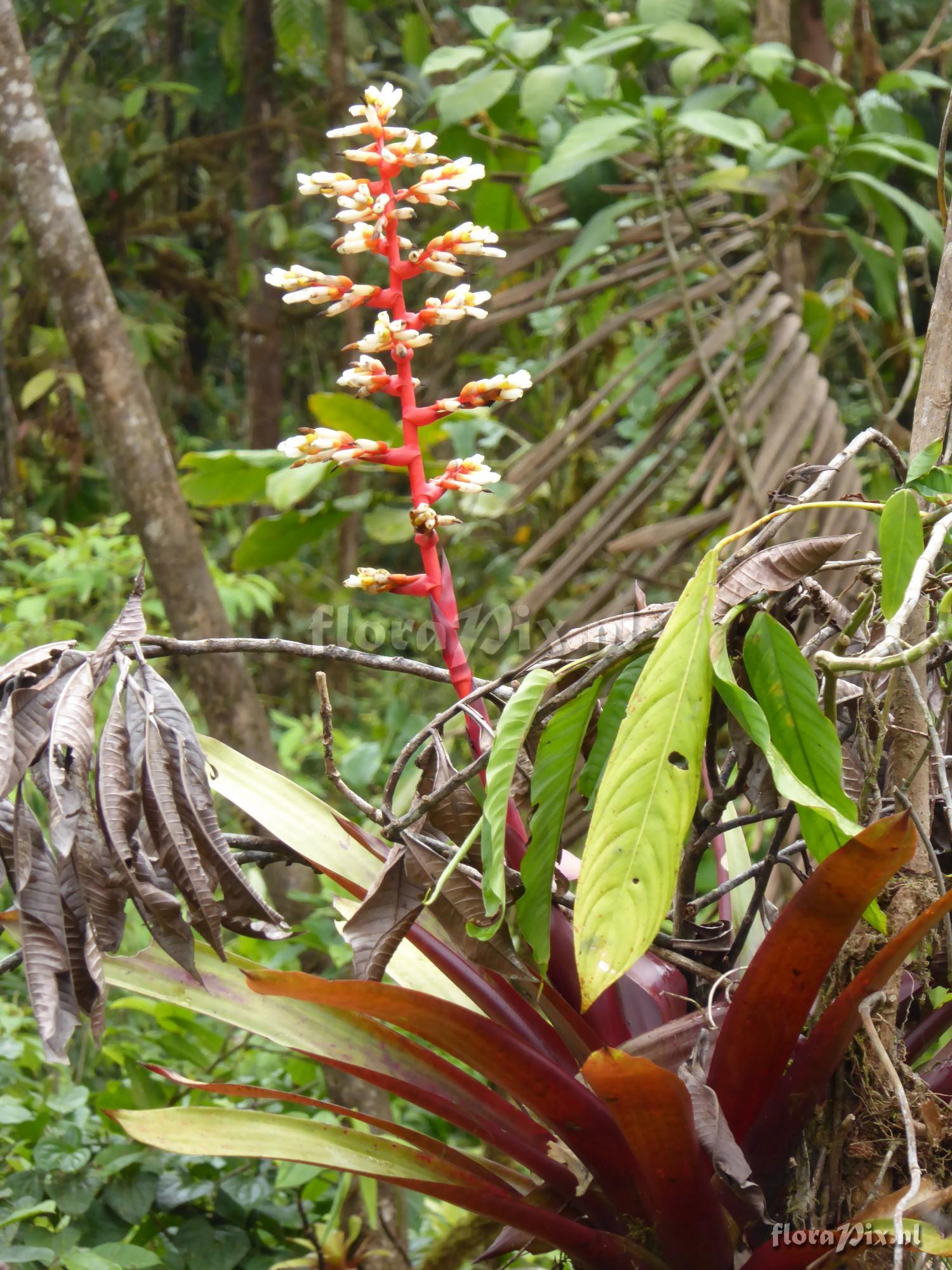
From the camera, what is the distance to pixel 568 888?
62 centimetres

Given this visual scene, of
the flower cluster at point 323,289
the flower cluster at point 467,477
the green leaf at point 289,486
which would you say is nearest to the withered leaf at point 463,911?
the flower cluster at point 467,477

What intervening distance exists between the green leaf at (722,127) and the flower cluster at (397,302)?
0.81 m

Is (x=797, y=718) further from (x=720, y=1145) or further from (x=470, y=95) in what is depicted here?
(x=470, y=95)

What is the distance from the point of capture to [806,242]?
6.46 feet

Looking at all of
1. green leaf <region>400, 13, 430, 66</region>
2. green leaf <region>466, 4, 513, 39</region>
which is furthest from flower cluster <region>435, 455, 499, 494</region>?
→ green leaf <region>400, 13, 430, 66</region>

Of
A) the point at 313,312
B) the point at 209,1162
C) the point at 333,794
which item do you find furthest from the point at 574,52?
the point at 313,312

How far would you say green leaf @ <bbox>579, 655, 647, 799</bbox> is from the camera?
562 mm

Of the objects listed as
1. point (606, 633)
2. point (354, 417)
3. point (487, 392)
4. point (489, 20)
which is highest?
point (489, 20)

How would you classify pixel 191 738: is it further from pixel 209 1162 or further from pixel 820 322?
pixel 820 322

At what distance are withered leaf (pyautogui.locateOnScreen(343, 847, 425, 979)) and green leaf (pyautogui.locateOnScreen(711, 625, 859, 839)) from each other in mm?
177

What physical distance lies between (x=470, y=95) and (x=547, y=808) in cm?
130

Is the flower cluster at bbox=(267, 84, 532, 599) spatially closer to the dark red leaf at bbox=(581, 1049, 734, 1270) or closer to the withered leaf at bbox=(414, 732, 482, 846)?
the withered leaf at bbox=(414, 732, 482, 846)

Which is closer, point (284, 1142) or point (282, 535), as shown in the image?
point (284, 1142)

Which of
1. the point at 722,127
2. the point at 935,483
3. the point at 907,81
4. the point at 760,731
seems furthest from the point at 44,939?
the point at 907,81
